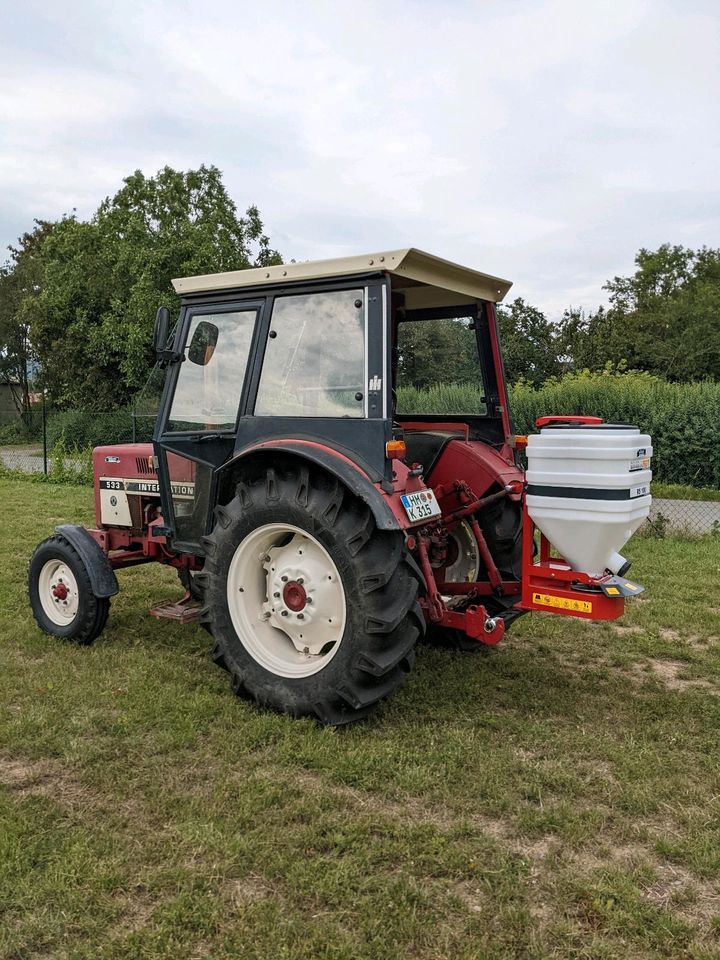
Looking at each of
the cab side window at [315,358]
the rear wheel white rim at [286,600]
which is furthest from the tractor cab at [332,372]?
the rear wheel white rim at [286,600]

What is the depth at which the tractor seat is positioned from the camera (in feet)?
14.6

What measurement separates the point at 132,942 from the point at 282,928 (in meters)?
0.43

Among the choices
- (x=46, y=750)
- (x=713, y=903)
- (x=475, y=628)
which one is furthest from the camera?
(x=475, y=628)

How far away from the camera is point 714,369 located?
26.8 metres

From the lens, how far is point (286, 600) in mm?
3697

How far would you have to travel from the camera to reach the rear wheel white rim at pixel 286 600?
11.9 ft

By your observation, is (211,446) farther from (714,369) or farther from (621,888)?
(714,369)

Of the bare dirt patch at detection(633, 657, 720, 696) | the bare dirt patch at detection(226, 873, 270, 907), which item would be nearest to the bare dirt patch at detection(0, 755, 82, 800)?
the bare dirt patch at detection(226, 873, 270, 907)

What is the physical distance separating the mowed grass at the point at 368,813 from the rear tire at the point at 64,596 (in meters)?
0.16

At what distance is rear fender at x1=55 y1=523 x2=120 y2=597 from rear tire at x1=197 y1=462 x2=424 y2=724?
0.99m

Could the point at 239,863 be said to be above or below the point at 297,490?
below

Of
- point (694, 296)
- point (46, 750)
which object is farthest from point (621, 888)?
point (694, 296)

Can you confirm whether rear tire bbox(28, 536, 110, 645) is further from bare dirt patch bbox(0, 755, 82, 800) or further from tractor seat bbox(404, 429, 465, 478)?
tractor seat bbox(404, 429, 465, 478)

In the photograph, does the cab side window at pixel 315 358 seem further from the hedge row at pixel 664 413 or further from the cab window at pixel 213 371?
the hedge row at pixel 664 413
